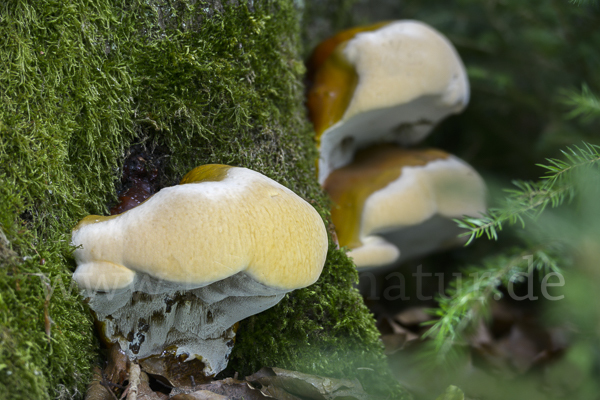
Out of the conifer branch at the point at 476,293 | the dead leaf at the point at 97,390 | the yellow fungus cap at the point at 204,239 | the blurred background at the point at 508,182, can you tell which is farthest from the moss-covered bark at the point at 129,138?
the blurred background at the point at 508,182

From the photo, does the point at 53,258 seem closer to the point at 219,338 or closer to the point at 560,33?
the point at 219,338

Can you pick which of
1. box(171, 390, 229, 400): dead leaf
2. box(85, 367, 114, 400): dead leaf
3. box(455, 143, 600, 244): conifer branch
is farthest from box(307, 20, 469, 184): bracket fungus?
box(85, 367, 114, 400): dead leaf

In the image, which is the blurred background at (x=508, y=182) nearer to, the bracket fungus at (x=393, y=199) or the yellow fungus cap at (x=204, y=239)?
the bracket fungus at (x=393, y=199)

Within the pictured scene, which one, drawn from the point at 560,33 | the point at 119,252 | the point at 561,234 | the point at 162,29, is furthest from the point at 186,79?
the point at 560,33

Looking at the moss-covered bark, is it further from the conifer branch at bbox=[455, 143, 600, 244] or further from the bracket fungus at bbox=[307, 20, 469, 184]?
the conifer branch at bbox=[455, 143, 600, 244]

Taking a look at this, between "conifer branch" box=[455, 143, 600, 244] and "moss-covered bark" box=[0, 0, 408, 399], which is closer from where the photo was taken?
"moss-covered bark" box=[0, 0, 408, 399]

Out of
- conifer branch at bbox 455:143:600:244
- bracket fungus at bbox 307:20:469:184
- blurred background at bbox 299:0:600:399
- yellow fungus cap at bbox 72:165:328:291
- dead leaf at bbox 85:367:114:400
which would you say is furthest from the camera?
bracket fungus at bbox 307:20:469:184
